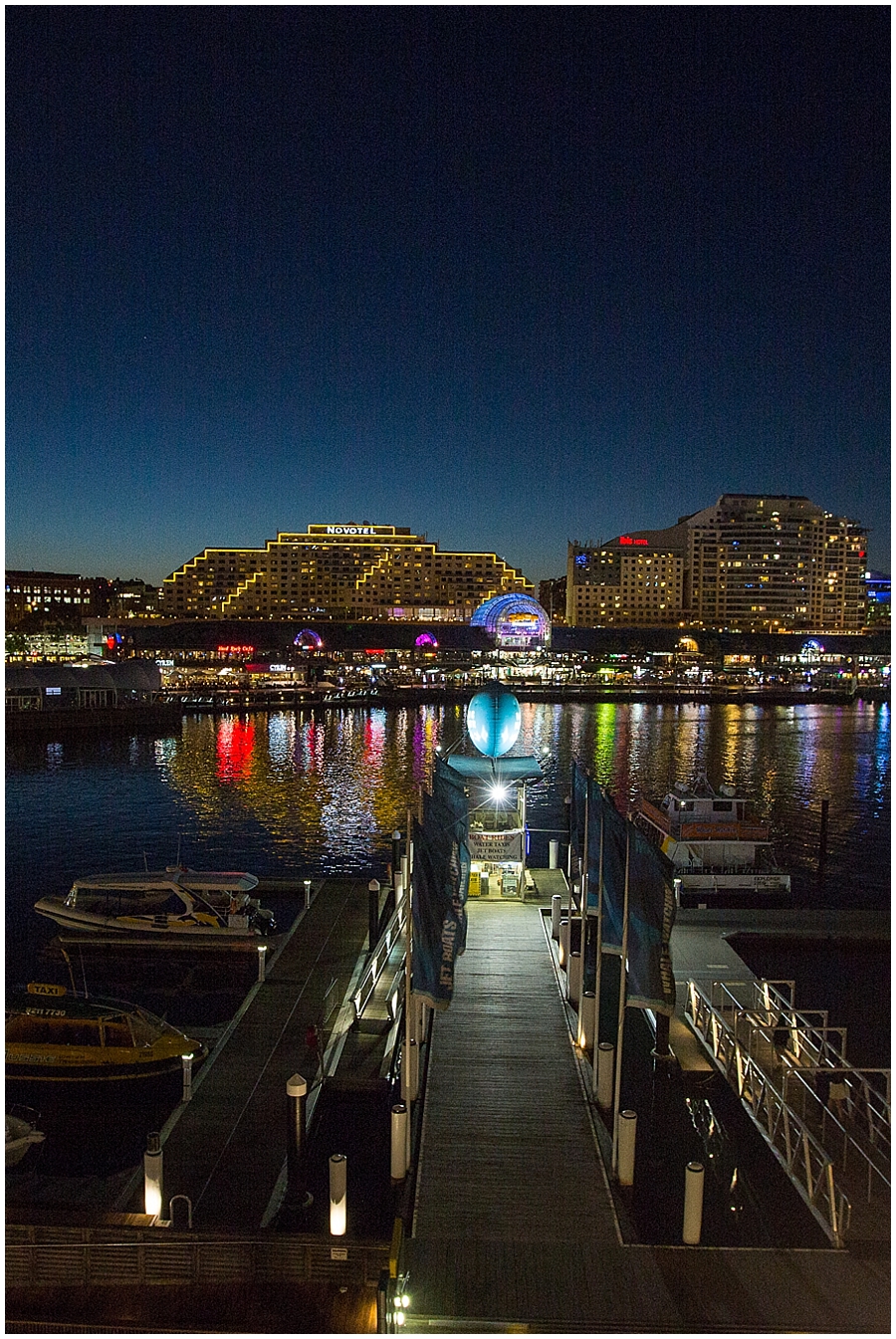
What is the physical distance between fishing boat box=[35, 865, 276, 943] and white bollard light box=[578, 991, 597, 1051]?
1077cm

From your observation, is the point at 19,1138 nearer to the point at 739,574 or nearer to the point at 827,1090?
the point at 827,1090

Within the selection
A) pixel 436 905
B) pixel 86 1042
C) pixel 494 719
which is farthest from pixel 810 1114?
pixel 494 719

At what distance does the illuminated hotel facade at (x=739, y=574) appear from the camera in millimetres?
154500

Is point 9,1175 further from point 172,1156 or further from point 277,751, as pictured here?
point 277,751

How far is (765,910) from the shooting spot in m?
20.5

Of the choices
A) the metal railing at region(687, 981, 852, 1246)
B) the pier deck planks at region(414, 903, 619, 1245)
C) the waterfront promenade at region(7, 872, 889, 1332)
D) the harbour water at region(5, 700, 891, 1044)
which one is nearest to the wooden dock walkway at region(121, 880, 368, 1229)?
the waterfront promenade at region(7, 872, 889, 1332)

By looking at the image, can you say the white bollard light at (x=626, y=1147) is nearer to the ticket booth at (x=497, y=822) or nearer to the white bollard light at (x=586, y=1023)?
the white bollard light at (x=586, y=1023)

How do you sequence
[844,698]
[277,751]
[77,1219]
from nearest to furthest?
1. [77,1219]
2. [277,751]
3. [844,698]

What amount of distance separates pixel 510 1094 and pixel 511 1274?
2790 millimetres

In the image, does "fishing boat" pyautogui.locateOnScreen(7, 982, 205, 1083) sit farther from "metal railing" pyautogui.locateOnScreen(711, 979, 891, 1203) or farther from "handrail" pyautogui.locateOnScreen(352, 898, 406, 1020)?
"metal railing" pyautogui.locateOnScreen(711, 979, 891, 1203)

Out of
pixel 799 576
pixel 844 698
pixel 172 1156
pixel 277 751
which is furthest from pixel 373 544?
pixel 172 1156

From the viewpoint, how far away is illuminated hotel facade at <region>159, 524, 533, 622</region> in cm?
15100

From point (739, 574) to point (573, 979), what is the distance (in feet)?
504

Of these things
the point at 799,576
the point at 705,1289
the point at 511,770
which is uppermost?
the point at 799,576
